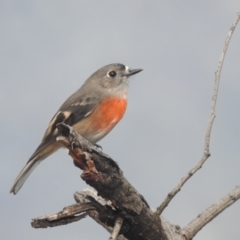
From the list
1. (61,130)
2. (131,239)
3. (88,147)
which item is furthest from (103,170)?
(131,239)

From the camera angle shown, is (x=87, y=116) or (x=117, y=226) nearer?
(x=117, y=226)

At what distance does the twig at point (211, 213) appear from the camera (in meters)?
5.59

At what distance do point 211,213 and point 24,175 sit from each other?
301cm

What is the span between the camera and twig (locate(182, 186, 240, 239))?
5592 millimetres

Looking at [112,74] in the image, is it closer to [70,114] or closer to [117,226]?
[70,114]

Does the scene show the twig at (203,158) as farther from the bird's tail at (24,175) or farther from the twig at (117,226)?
the bird's tail at (24,175)

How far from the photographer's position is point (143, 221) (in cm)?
492

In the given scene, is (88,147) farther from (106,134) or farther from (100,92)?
(100,92)

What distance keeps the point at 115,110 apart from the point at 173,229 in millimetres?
2420

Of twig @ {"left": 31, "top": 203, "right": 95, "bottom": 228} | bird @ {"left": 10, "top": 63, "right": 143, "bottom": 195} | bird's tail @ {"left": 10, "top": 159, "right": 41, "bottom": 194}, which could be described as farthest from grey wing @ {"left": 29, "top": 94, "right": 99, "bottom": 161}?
twig @ {"left": 31, "top": 203, "right": 95, "bottom": 228}

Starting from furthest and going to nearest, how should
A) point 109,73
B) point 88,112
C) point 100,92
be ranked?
point 109,73
point 100,92
point 88,112

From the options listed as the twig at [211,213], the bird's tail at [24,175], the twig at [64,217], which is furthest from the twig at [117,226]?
the bird's tail at [24,175]

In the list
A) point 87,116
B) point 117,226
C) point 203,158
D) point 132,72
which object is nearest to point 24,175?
point 87,116

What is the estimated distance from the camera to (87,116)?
279 inches
